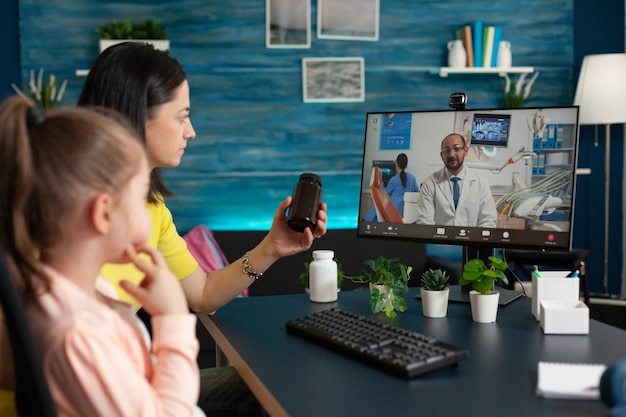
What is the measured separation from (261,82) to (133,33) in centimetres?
72

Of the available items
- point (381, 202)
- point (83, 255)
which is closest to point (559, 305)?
point (381, 202)

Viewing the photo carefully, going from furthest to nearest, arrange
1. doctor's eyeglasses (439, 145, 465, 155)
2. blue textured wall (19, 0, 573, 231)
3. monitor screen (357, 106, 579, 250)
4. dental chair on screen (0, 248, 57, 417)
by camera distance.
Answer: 1. blue textured wall (19, 0, 573, 231)
2. doctor's eyeglasses (439, 145, 465, 155)
3. monitor screen (357, 106, 579, 250)
4. dental chair on screen (0, 248, 57, 417)

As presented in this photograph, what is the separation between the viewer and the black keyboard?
127 centimetres

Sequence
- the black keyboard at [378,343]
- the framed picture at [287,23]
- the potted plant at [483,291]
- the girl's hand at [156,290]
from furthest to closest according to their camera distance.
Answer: the framed picture at [287,23], the potted plant at [483,291], the black keyboard at [378,343], the girl's hand at [156,290]

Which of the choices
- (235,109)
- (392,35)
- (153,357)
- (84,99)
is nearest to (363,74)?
(392,35)

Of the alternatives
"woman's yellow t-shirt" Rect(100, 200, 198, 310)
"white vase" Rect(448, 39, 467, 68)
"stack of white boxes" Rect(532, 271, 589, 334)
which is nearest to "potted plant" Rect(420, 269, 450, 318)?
"stack of white boxes" Rect(532, 271, 589, 334)

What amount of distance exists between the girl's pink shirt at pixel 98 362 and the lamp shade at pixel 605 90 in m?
3.61

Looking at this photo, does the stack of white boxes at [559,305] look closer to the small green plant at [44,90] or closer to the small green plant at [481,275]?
the small green plant at [481,275]

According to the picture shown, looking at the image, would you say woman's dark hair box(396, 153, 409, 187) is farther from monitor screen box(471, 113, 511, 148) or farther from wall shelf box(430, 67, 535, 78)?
wall shelf box(430, 67, 535, 78)

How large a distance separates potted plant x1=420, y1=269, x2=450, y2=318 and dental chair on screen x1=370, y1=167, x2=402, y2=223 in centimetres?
32

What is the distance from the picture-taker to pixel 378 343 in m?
A: 1.38

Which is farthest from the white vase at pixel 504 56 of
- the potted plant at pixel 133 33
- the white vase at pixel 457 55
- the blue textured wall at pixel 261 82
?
the potted plant at pixel 133 33

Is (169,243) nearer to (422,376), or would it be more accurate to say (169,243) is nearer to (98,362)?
(422,376)

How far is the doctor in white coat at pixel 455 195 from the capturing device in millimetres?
1927
